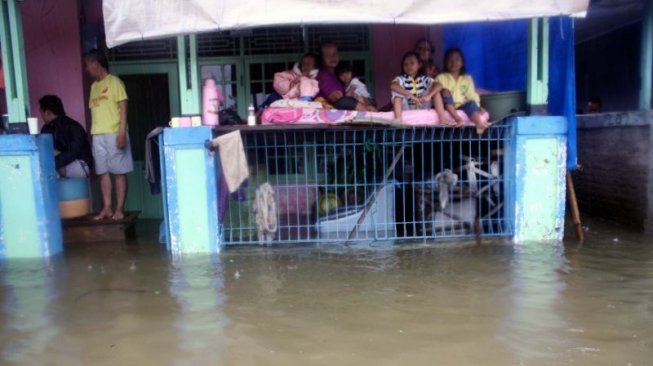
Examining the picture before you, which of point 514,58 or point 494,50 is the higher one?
point 494,50

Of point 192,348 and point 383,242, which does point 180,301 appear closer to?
point 192,348

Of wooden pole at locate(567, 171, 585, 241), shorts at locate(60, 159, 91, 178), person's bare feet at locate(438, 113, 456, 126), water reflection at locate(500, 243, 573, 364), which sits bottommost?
water reflection at locate(500, 243, 573, 364)

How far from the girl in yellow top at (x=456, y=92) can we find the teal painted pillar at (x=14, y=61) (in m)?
4.32

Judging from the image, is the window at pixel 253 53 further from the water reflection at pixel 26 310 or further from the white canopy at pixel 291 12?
the water reflection at pixel 26 310

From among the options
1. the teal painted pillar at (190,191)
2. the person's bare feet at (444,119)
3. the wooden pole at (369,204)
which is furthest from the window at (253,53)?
the teal painted pillar at (190,191)

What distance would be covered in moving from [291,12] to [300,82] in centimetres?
153

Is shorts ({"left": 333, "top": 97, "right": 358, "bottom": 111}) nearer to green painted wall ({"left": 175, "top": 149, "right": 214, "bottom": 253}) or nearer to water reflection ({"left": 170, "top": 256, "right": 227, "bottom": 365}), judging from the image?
green painted wall ({"left": 175, "top": 149, "right": 214, "bottom": 253})

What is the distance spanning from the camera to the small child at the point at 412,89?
612 centimetres

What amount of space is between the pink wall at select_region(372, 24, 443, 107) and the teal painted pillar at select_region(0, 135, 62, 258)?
4.28 meters

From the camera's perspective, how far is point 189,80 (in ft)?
18.7

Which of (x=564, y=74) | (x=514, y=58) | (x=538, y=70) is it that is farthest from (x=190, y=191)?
(x=564, y=74)

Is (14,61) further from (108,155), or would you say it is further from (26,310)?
(26,310)

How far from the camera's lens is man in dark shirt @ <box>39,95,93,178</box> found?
660 cm

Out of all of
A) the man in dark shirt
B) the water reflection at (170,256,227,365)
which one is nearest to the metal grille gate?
the water reflection at (170,256,227,365)
